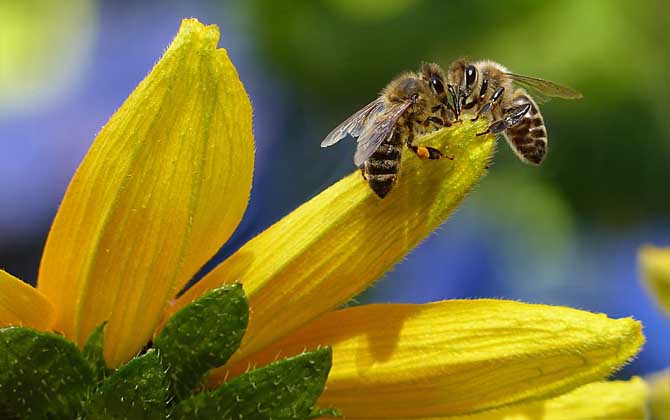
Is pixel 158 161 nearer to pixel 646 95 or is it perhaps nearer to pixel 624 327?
pixel 624 327

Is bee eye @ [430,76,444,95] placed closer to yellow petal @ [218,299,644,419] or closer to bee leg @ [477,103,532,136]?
bee leg @ [477,103,532,136]

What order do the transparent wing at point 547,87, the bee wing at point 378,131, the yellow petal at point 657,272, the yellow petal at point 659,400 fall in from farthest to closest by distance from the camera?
the transparent wing at point 547,87
the yellow petal at point 657,272
the yellow petal at point 659,400
the bee wing at point 378,131

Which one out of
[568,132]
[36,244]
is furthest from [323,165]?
[36,244]

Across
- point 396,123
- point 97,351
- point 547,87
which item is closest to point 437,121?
point 396,123

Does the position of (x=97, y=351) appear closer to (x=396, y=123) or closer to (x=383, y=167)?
(x=383, y=167)

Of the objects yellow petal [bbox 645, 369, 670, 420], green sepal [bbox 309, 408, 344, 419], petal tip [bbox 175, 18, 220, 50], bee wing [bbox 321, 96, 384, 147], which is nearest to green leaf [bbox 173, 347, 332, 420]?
green sepal [bbox 309, 408, 344, 419]

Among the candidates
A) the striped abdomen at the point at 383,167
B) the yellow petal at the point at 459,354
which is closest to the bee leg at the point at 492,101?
the striped abdomen at the point at 383,167

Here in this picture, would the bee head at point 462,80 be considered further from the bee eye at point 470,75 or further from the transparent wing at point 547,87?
the transparent wing at point 547,87
